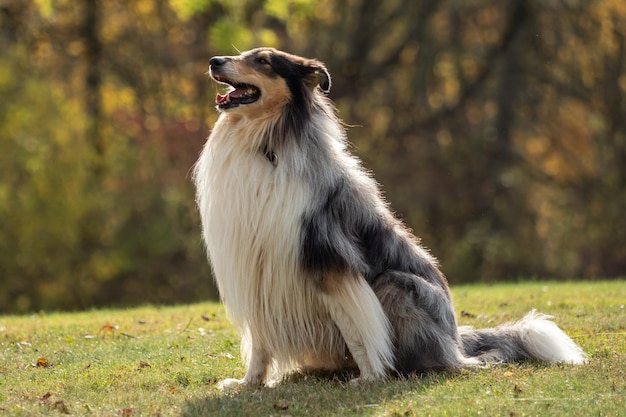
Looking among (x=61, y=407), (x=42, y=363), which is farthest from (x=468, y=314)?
(x=61, y=407)

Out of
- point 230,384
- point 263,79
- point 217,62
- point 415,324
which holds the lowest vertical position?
point 230,384

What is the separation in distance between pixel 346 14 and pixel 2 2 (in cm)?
794

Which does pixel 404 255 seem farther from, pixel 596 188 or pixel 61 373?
pixel 596 188

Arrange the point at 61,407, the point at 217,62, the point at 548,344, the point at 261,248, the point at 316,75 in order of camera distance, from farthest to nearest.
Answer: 1. the point at 548,344
2. the point at 316,75
3. the point at 217,62
4. the point at 261,248
5. the point at 61,407

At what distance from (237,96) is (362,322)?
1814mm

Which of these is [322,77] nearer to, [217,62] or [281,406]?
[217,62]

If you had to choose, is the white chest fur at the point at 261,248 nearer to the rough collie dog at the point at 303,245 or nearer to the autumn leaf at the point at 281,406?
the rough collie dog at the point at 303,245

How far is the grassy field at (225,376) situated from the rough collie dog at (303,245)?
0.25 m

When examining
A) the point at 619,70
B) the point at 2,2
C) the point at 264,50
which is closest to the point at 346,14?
the point at 619,70

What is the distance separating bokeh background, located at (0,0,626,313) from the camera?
21.6 meters

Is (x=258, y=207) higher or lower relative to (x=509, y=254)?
higher

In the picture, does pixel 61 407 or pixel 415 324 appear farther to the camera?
pixel 415 324

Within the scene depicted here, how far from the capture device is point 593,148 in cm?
2367

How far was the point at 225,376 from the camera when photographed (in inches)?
299
